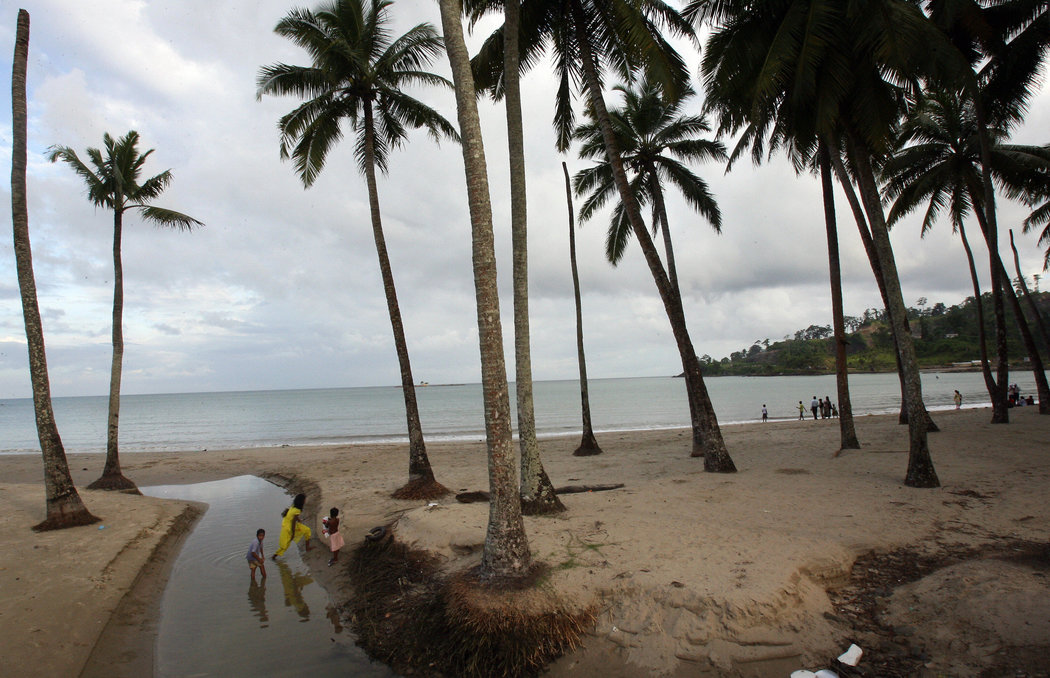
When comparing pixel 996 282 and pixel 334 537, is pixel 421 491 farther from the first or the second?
pixel 996 282

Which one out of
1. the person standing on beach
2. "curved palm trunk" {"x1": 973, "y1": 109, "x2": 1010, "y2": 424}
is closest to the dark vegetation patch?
the person standing on beach

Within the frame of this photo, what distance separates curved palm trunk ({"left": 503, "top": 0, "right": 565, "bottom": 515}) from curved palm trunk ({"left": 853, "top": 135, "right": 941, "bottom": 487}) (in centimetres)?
615

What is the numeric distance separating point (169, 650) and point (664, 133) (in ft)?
54.1

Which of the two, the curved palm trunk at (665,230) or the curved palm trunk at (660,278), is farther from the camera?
the curved palm trunk at (665,230)

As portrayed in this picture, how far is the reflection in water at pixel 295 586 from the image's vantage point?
6410 mm

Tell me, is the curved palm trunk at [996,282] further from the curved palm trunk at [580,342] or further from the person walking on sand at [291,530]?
the person walking on sand at [291,530]

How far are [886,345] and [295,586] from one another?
424ft

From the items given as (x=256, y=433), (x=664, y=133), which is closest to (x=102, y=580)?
(x=664, y=133)

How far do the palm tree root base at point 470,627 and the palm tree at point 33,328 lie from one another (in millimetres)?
6972

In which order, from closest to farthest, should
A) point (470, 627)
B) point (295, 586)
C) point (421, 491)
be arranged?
point (470, 627), point (295, 586), point (421, 491)

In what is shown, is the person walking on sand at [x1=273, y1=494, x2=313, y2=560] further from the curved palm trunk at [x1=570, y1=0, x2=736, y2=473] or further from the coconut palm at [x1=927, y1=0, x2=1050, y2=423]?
the coconut palm at [x1=927, y1=0, x2=1050, y2=423]

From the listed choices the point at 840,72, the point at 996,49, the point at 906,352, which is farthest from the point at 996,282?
the point at 840,72

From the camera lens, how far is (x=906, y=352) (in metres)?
9.25

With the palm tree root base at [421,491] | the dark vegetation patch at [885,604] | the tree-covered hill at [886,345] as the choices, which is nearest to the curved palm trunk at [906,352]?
the dark vegetation patch at [885,604]
